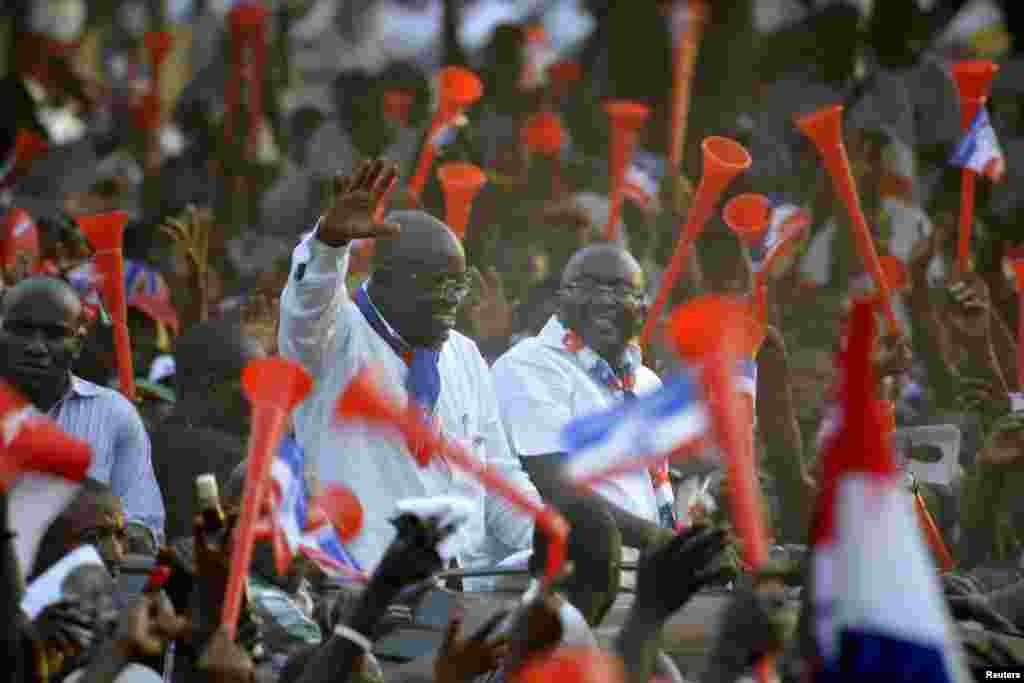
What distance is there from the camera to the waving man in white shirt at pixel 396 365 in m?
7.37

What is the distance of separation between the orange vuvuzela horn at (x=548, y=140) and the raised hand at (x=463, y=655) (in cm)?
823

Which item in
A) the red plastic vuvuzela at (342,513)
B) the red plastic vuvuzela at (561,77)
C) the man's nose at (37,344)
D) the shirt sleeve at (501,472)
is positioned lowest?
the shirt sleeve at (501,472)

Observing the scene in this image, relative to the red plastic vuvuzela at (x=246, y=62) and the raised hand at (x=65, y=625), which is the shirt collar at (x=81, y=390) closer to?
the raised hand at (x=65, y=625)

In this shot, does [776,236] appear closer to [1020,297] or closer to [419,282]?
[1020,297]

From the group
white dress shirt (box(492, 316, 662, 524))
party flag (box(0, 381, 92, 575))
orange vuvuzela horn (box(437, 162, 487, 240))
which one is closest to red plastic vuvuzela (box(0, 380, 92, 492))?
party flag (box(0, 381, 92, 575))

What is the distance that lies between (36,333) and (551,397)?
5.93 ft

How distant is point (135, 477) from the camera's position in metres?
7.60

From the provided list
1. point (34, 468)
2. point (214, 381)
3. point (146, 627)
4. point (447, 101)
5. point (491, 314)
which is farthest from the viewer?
point (491, 314)

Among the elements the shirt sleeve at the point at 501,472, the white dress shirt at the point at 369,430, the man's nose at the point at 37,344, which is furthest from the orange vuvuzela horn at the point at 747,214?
the man's nose at the point at 37,344

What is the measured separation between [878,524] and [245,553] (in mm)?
1765

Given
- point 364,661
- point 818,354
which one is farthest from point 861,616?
point 818,354

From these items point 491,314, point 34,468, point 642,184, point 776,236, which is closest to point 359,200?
point 34,468

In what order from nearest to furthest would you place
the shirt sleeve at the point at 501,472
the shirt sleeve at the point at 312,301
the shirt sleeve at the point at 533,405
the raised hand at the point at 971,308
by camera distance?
the shirt sleeve at the point at 312,301, the shirt sleeve at the point at 501,472, the shirt sleeve at the point at 533,405, the raised hand at the point at 971,308

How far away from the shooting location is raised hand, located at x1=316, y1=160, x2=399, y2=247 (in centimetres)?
708
